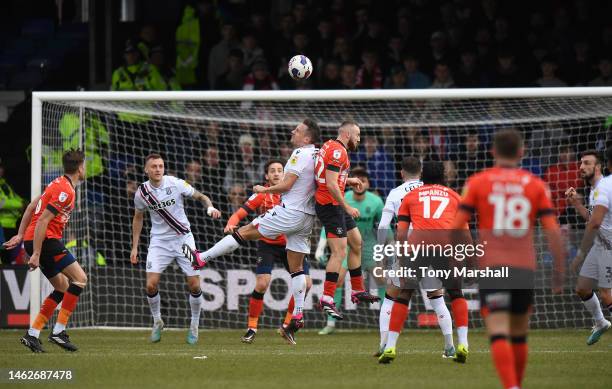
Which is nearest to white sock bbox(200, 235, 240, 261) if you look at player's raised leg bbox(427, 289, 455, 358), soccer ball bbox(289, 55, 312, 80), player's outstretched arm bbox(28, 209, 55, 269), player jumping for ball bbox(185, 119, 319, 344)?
player jumping for ball bbox(185, 119, 319, 344)

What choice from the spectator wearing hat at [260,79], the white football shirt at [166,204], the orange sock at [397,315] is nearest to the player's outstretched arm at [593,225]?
the orange sock at [397,315]

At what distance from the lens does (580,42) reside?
18.2 metres

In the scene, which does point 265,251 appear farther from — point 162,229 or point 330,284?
point 330,284

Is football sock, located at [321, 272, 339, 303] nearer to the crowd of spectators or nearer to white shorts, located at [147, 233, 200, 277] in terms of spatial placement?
white shorts, located at [147, 233, 200, 277]

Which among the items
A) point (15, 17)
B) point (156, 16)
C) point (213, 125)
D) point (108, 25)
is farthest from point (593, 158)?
point (15, 17)

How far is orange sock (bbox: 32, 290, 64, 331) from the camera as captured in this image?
39.6 feet

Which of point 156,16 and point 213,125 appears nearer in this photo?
point 213,125

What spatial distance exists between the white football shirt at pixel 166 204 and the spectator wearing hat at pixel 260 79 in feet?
17.5

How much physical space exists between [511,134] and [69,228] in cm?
952

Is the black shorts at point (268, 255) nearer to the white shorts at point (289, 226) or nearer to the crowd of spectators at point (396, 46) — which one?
the white shorts at point (289, 226)

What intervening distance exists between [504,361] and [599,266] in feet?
19.3

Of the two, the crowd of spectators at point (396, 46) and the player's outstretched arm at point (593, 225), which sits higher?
the crowd of spectators at point (396, 46)

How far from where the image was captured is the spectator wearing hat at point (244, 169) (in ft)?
56.2

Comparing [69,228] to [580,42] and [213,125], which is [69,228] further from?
[580,42]
